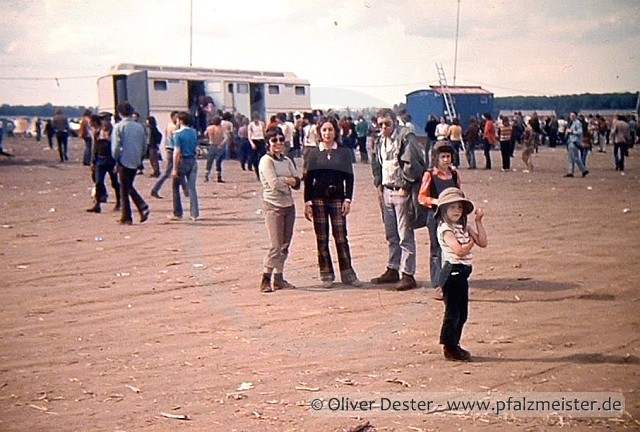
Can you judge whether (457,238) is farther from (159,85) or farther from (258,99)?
(258,99)

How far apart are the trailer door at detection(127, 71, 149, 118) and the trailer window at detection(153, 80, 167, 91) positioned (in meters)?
0.30

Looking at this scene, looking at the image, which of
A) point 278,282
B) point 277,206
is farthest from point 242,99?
point 278,282

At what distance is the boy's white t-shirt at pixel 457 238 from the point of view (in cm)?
622

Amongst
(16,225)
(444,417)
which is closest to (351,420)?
(444,417)

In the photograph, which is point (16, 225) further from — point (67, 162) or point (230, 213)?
point (67, 162)

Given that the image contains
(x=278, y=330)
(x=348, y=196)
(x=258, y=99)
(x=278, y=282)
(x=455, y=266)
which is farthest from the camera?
(x=258, y=99)

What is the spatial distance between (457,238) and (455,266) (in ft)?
0.73

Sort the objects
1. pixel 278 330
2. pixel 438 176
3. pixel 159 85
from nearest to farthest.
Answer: pixel 278 330 → pixel 438 176 → pixel 159 85

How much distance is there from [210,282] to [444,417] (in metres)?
4.48

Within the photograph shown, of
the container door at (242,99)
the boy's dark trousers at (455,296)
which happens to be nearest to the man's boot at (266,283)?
the boy's dark trousers at (455,296)

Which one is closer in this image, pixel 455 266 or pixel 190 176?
pixel 455 266

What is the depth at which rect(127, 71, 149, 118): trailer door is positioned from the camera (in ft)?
99.9

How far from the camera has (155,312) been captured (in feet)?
25.5

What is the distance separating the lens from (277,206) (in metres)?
8.66
